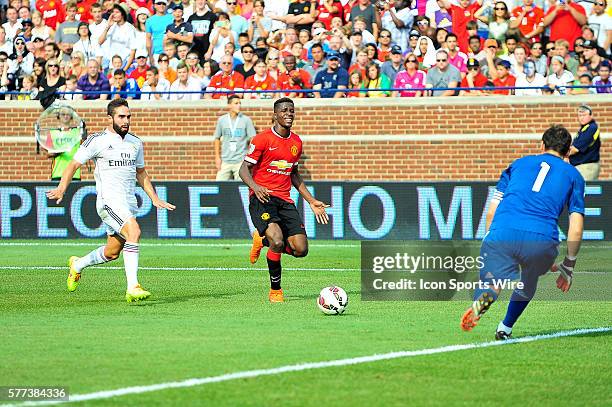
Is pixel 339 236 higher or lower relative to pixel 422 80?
lower

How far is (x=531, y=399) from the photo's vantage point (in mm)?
7910

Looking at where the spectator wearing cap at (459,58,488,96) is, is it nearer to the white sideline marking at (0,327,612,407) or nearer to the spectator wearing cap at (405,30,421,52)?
the spectator wearing cap at (405,30,421,52)

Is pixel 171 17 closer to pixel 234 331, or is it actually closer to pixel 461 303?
pixel 461 303

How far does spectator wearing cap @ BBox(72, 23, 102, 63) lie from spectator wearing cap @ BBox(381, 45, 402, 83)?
22.2ft

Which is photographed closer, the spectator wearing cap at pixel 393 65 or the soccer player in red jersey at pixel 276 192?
the soccer player in red jersey at pixel 276 192

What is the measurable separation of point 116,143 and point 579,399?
7116 millimetres

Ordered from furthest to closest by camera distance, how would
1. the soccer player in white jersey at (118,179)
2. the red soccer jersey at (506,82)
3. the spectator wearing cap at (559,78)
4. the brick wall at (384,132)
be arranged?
the brick wall at (384,132), the red soccer jersey at (506,82), the spectator wearing cap at (559,78), the soccer player in white jersey at (118,179)

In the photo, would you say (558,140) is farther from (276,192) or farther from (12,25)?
(12,25)

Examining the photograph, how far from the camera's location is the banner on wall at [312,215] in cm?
2184

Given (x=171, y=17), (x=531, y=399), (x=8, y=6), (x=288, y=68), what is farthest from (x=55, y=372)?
(x=8, y=6)

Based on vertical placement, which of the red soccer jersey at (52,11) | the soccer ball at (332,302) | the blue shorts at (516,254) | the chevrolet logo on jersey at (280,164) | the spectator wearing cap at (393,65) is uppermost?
the red soccer jersey at (52,11)

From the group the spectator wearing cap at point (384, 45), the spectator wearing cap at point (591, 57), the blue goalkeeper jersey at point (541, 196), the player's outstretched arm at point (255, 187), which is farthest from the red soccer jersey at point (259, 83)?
Answer: the blue goalkeeper jersey at point (541, 196)

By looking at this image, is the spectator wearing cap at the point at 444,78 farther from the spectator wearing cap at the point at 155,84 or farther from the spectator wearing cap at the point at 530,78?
the spectator wearing cap at the point at 155,84
